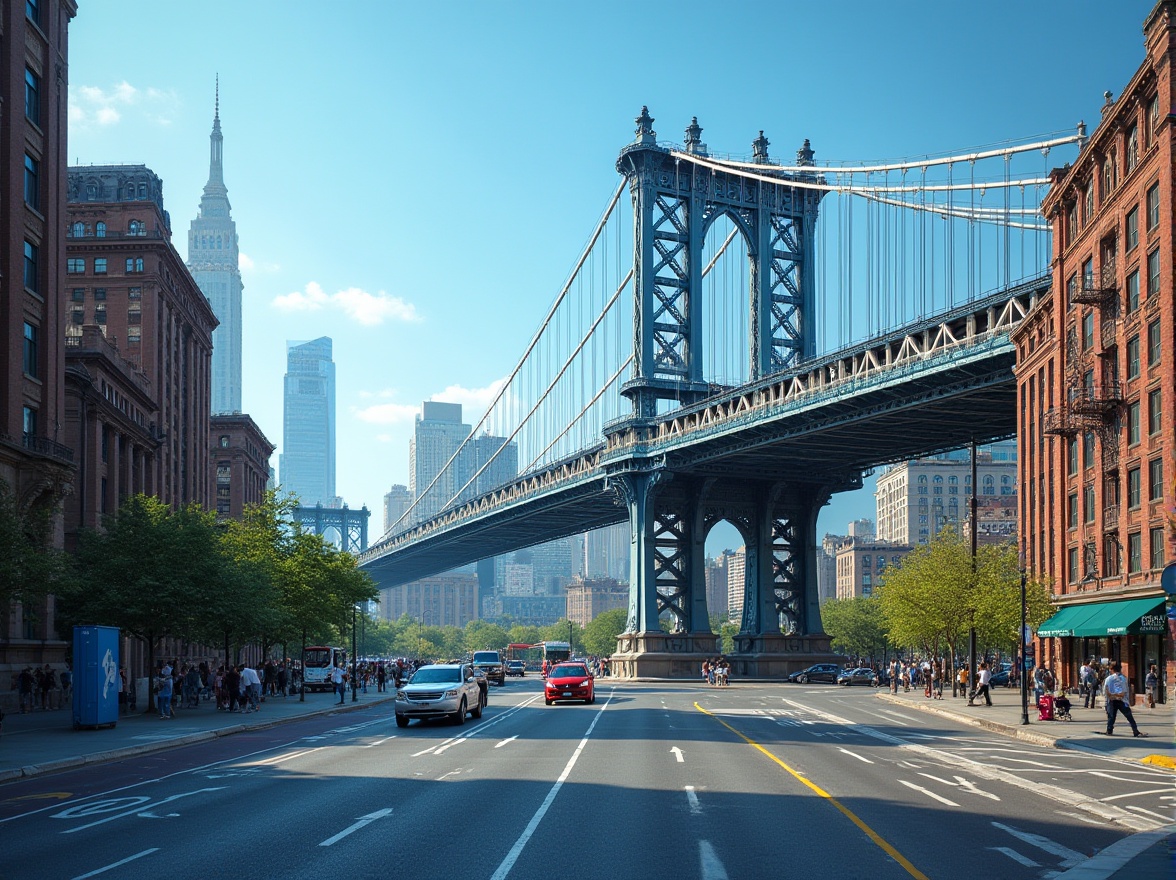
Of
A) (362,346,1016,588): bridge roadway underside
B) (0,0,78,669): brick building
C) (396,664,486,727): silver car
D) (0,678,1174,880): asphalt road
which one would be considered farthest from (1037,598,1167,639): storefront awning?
(0,0,78,669): brick building

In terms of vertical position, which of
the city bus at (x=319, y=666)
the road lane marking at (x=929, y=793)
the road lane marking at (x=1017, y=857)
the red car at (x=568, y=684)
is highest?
the road lane marking at (x=1017, y=857)

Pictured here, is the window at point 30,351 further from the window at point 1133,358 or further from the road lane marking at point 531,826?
the window at point 1133,358

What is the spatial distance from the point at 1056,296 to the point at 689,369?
3969 cm

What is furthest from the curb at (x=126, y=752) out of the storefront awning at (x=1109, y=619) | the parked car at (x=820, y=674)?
the parked car at (x=820, y=674)

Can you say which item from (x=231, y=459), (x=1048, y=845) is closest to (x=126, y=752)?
(x=1048, y=845)

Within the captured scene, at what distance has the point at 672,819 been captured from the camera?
17969 mm

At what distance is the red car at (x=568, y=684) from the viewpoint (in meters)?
53.8

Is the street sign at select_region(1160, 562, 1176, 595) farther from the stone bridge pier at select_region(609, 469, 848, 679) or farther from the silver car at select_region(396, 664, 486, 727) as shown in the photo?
the stone bridge pier at select_region(609, 469, 848, 679)

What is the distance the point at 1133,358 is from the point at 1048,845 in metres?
39.3

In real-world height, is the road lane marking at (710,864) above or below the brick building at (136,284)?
below

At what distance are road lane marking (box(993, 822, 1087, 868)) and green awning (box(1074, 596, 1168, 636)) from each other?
31574 mm

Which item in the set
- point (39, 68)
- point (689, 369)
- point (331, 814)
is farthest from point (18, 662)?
point (689, 369)

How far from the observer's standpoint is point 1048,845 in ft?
52.5

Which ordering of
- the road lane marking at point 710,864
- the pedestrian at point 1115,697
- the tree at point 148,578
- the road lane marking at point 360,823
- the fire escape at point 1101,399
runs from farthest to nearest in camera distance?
the fire escape at point 1101,399 < the tree at point 148,578 < the pedestrian at point 1115,697 < the road lane marking at point 360,823 < the road lane marking at point 710,864
